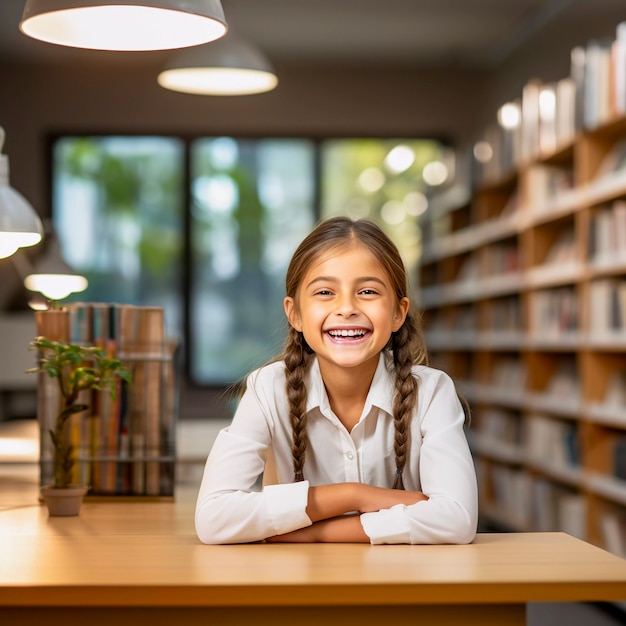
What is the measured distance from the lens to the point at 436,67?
8.32 m

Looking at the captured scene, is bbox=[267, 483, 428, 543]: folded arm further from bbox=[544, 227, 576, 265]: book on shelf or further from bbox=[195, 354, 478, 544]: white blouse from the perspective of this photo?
bbox=[544, 227, 576, 265]: book on shelf

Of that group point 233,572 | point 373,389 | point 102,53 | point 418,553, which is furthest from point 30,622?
point 102,53

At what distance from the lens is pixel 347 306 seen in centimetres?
179

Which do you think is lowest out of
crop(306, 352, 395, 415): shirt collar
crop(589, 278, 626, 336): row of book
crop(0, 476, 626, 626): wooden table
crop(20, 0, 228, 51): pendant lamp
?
crop(0, 476, 626, 626): wooden table

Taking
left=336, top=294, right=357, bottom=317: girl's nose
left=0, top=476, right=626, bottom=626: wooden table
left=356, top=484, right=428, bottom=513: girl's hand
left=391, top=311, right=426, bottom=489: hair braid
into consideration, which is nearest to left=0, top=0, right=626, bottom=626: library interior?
left=0, top=476, right=626, bottom=626: wooden table

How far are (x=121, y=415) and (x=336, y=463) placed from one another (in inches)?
23.9

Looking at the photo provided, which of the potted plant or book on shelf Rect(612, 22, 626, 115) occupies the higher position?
book on shelf Rect(612, 22, 626, 115)

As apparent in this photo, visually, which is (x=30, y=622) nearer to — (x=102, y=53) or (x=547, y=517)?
(x=547, y=517)

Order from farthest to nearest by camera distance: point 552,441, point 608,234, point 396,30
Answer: point 396,30 < point 552,441 < point 608,234

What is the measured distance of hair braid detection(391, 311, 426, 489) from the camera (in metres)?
1.85

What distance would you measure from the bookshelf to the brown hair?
2688 mm

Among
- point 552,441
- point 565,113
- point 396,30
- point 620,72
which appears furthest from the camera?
point 396,30

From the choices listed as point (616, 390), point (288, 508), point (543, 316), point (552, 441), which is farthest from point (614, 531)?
point (288, 508)

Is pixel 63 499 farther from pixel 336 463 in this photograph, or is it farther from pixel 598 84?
pixel 598 84
